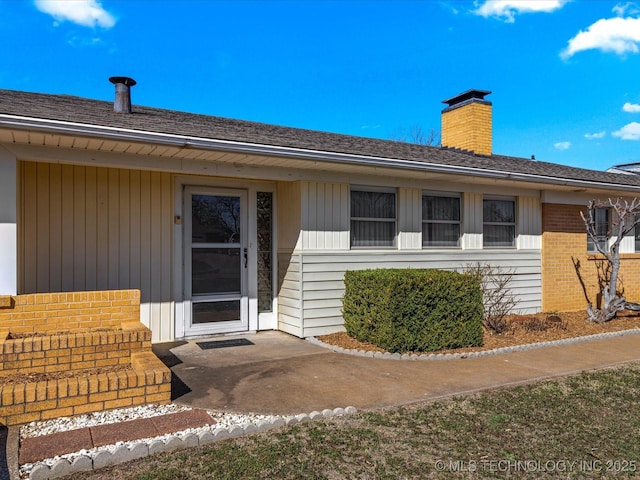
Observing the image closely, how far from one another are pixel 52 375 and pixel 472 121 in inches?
432

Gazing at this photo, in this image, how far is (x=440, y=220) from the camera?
9195 millimetres

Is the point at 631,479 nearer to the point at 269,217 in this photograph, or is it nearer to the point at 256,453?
the point at 256,453

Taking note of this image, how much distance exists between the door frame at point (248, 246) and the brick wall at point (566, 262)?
591cm

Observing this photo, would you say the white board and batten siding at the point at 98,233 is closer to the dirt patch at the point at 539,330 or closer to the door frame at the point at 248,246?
the door frame at the point at 248,246

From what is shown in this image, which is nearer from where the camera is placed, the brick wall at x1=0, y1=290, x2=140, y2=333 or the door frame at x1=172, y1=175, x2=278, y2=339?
the brick wall at x1=0, y1=290, x2=140, y2=333

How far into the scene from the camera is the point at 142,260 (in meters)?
6.98

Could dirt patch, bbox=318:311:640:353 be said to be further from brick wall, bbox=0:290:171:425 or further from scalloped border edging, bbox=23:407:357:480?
brick wall, bbox=0:290:171:425

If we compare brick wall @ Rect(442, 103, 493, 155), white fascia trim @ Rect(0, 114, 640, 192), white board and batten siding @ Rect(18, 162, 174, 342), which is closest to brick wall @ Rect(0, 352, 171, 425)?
white board and batten siding @ Rect(18, 162, 174, 342)

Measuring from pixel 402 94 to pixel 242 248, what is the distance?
1069 inches

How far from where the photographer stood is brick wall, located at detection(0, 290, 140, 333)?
5.21 meters

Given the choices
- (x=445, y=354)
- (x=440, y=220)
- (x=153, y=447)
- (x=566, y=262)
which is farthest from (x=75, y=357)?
(x=566, y=262)

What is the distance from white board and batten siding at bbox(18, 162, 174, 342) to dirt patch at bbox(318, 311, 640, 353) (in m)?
2.68

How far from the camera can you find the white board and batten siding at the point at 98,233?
6.30m

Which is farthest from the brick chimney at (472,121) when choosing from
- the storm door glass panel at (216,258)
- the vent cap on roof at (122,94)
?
the vent cap on roof at (122,94)
